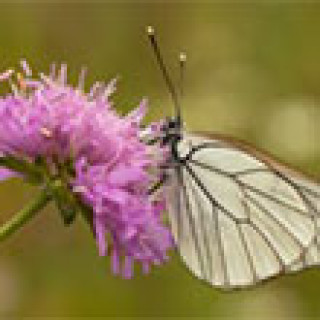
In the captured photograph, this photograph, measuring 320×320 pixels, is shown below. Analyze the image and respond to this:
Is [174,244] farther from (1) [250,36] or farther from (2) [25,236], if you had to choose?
(1) [250,36]

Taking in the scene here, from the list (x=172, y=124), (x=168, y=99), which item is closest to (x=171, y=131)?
(x=172, y=124)

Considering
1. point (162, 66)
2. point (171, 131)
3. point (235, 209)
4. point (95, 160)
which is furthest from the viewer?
point (162, 66)

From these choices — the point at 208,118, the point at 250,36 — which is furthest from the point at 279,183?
A: the point at 250,36

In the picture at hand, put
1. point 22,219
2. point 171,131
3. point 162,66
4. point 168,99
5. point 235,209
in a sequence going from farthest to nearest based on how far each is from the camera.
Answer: point 168,99, point 162,66, point 235,209, point 171,131, point 22,219

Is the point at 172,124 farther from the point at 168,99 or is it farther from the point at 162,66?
the point at 168,99

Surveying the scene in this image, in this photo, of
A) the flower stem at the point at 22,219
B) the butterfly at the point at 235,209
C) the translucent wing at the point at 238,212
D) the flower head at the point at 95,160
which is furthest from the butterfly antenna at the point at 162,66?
the flower stem at the point at 22,219

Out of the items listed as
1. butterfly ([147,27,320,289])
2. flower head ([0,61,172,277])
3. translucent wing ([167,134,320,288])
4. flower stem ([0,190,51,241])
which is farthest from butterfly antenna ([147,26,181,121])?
flower stem ([0,190,51,241])

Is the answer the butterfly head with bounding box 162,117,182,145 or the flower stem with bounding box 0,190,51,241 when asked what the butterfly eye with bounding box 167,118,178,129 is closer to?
the butterfly head with bounding box 162,117,182,145
